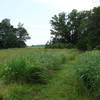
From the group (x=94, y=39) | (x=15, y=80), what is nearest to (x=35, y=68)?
(x=15, y=80)

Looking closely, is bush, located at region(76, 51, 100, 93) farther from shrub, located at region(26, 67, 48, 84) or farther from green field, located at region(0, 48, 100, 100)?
shrub, located at region(26, 67, 48, 84)

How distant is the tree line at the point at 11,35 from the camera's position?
43250mm

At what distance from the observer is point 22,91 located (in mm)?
4707

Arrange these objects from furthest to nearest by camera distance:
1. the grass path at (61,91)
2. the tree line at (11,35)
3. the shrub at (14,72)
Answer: the tree line at (11,35) → the shrub at (14,72) → the grass path at (61,91)

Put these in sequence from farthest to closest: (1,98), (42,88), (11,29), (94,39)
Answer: (11,29), (94,39), (42,88), (1,98)

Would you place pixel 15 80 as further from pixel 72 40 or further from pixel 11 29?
pixel 11 29

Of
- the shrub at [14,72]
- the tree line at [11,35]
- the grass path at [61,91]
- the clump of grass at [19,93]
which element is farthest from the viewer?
the tree line at [11,35]

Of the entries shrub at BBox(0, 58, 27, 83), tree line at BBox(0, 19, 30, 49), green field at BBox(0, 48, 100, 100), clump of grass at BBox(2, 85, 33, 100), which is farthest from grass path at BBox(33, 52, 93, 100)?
tree line at BBox(0, 19, 30, 49)

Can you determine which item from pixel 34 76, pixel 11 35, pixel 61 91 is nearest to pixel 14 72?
pixel 34 76

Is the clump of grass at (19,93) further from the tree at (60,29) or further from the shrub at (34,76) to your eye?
the tree at (60,29)

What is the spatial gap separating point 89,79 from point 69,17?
44208 mm

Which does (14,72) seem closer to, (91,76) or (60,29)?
(91,76)

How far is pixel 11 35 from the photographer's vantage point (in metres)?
43.9

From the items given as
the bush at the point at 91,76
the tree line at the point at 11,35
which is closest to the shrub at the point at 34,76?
the bush at the point at 91,76
